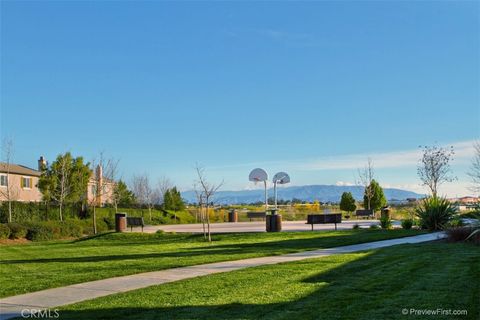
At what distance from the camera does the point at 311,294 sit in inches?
286

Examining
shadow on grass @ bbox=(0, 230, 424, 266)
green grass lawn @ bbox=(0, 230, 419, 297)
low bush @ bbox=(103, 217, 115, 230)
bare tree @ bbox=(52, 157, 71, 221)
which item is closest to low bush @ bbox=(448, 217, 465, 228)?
green grass lawn @ bbox=(0, 230, 419, 297)

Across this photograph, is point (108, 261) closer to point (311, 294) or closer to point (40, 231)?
point (311, 294)

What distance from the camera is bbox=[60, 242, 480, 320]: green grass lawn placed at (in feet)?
20.5

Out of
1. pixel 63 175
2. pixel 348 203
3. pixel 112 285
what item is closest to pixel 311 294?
pixel 112 285

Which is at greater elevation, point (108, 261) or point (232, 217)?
point (108, 261)

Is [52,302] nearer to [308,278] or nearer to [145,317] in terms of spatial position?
[145,317]

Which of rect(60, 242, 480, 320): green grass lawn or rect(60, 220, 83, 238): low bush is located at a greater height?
rect(60, 242, 480, 320): green grass lawn

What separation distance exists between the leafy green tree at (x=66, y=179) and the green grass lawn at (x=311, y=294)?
28.6 m

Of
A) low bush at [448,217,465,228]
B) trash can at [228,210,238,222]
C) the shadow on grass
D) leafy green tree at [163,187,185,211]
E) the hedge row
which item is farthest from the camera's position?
leafy green tree at [163,187,185,211]

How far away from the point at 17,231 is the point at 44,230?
141 cm

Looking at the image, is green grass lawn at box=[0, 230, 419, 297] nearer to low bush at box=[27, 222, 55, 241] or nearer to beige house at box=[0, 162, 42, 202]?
low bush at box=[27, 222, 55, 241]

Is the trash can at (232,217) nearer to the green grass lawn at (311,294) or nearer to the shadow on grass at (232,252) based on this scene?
the shadow on grass at (232,252)

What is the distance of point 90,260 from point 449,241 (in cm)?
1021

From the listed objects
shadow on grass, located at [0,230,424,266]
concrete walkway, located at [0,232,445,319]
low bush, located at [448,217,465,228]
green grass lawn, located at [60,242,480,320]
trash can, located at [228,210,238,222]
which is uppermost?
low bush, located at [448,217,465,228]
